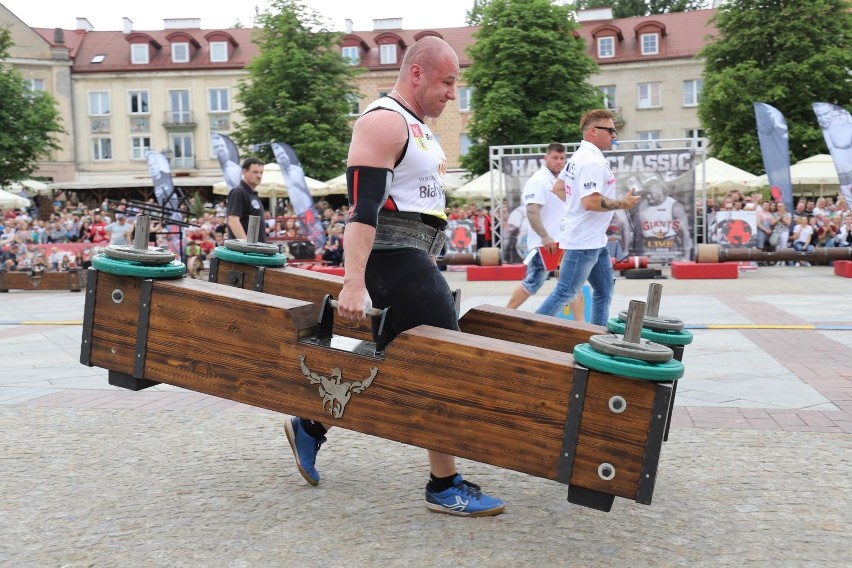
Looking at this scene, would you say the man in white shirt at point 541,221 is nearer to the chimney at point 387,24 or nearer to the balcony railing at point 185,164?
the balcony railing at point 185,164

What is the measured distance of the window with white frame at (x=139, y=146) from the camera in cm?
5594

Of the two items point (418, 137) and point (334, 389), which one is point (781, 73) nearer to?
point (418, 137)

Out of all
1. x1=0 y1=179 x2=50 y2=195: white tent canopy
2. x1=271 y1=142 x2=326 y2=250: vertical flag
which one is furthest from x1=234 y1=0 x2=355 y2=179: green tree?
x1=271 y1=142 x2=326 y2=250: vertical flag

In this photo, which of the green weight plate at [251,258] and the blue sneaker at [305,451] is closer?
the blue sneaker at [305,451]

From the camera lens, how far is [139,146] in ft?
184

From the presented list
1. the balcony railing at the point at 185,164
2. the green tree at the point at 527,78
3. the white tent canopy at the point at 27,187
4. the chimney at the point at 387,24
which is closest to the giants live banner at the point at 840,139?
the green tree at the point at 527,78

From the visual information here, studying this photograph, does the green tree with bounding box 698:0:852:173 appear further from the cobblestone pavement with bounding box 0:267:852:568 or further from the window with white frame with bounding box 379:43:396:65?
the cobblestone pavement with bounding box 0:267:852:568

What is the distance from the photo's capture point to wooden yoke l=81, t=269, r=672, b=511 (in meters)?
2.80

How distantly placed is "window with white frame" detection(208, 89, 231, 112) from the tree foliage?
79.7 ft

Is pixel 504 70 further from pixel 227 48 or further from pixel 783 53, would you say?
pixel 227 48

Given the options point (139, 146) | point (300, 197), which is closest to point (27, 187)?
point (139, 146)

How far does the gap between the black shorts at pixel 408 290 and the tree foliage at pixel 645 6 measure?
6044cm

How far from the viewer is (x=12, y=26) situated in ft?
176

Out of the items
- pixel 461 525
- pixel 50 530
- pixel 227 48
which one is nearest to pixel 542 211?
pixel 461 525
